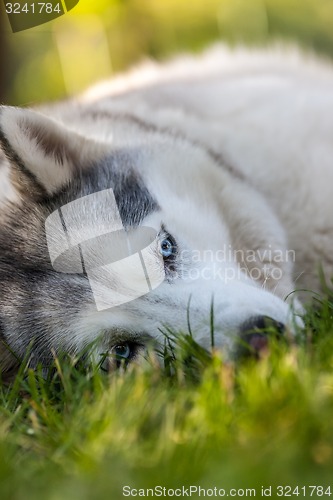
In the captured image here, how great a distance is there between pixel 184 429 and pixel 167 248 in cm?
94

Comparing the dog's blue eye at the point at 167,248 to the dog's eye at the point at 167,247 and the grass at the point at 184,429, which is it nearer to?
the dog's eye at the point at 167,247

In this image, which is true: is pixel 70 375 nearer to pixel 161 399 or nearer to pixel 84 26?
pixel 161 399

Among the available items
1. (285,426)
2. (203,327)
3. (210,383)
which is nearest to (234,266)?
(203,327)

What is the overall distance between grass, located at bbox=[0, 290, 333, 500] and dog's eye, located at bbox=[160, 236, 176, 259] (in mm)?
420

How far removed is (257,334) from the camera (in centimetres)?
211

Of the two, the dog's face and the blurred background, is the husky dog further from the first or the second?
the blurred background

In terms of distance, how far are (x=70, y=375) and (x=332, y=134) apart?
5.29 feet

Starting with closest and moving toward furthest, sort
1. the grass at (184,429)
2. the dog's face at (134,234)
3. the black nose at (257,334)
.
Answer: the grass at (184,429), the black nose at (257,334), the dog's face at (134,234)

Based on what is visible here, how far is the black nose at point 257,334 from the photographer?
2.07 metres

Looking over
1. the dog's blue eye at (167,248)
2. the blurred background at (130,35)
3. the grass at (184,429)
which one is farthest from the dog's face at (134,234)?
the blurred background at (130,35)

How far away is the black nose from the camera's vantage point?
2.07m

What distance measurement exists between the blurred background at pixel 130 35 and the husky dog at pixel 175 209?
404cm

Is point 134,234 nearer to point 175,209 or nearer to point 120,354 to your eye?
point 175,209

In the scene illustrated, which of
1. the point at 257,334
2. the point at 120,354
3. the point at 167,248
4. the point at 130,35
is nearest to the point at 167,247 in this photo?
the point at 167,248
